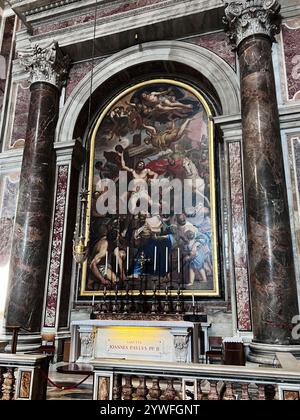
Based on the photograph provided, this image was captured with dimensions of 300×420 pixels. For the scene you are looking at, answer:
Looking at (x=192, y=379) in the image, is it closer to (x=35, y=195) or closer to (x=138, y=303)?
(x=138, y=303)

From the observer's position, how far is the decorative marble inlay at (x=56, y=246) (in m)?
7.66

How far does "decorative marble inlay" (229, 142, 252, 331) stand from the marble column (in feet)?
1.99

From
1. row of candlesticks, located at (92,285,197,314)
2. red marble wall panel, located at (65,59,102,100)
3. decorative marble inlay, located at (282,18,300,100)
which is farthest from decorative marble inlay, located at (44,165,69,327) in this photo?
decorative marble inlay, located at (282,18,300,100)

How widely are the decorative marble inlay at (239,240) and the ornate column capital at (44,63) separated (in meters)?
4.57

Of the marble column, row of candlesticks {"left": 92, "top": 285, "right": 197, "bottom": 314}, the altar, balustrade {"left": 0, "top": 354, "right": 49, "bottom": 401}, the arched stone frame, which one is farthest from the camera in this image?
the arched stone frame

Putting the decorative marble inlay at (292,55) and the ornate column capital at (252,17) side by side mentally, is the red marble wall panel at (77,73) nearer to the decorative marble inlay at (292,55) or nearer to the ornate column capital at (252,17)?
the ornate column capital at (252,17)

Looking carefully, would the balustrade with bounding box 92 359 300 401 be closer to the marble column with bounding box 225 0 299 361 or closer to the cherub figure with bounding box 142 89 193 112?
the marble column with bounding box 225 0 299 361

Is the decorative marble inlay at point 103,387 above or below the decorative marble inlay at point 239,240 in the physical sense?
below

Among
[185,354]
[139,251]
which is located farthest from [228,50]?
[185,354]

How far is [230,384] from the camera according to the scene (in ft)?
10.7

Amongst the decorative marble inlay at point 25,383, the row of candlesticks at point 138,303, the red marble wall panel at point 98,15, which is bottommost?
the decorative marble inlay at point 25,383

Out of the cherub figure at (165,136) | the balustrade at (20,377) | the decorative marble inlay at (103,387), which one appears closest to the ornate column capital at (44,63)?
the cherub figure at (165,136)

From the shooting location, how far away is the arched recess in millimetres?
7739

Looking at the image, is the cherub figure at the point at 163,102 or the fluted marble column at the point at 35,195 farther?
the cherub figure at the point at 163,102
